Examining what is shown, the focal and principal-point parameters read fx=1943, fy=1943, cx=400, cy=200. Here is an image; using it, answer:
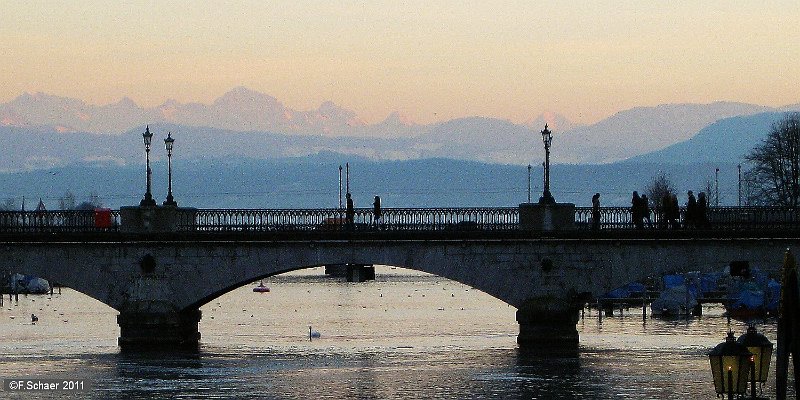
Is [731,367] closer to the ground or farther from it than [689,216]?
closer to the ground

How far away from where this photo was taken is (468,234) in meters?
65.9

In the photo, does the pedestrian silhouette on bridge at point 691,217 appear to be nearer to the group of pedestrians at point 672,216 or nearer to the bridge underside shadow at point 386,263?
the group of pedestrians at point 672,216

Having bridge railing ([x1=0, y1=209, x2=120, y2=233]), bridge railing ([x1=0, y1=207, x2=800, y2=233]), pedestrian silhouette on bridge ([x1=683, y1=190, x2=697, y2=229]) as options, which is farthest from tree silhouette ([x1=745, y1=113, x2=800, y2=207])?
bridge railing ([x1=0, y1=209, x2=120, y2=233])

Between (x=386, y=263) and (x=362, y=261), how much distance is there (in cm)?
102

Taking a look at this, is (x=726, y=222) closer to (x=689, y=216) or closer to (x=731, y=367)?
(x=689, y=216)

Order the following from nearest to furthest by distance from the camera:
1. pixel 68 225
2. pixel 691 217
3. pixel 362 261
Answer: pixel 362 261
pixel 691 217
pixel 68 225

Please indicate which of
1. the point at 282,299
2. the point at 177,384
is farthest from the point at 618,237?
the point at 282,299

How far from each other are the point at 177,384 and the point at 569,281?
53.2 feet

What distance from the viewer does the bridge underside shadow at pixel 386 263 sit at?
65.4 meters

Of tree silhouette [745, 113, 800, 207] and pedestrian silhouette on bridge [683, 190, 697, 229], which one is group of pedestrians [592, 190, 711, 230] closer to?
pedestrian silhouette on bridge [683, 190, 697, 229]

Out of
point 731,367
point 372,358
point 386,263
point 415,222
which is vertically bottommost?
point 372,358

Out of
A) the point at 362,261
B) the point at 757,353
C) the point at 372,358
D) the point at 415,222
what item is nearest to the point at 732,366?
the point at 757,353

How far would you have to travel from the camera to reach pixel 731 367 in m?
31.5

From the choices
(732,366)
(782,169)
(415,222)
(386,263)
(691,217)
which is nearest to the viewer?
(732,366)
